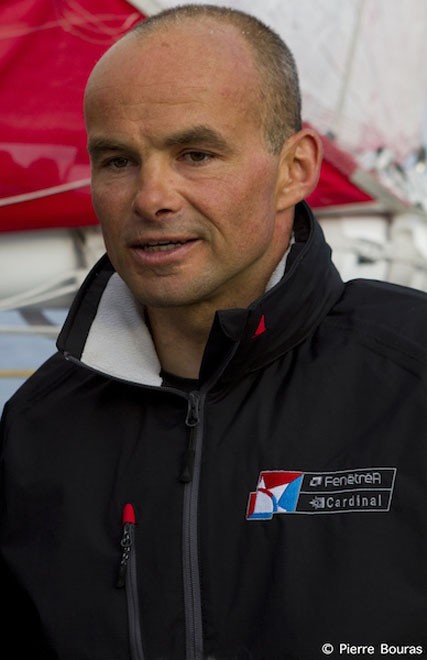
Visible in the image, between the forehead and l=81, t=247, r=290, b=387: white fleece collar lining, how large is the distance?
27cm

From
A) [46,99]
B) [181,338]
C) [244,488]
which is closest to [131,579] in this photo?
[244,488]

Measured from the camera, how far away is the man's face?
1.73 m

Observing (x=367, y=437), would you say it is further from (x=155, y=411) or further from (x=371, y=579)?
(x=155, y=411)

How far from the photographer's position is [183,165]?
5.70 feet

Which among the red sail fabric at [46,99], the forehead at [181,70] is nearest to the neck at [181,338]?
the forehead at [181,70]

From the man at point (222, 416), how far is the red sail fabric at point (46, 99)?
0.64 meters

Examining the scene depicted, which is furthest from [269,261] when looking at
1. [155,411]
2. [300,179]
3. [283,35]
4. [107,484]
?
[283,35]

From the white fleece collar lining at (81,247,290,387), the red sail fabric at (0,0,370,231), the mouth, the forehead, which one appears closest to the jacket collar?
the white fleece collar lining at (81,247,290,387)

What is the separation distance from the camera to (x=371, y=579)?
1579 mm

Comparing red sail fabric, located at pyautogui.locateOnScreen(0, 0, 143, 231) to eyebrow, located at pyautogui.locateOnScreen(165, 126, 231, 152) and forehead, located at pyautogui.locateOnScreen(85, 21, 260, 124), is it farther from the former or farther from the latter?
eyebrow, located at pyautogui.locateOnScreen(165, 126, 231, 152)

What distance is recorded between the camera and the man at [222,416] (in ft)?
5.29

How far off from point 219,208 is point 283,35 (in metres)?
1.09

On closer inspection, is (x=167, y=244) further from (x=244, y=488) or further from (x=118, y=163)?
(x=244, y=488)

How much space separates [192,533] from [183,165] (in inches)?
20.2
